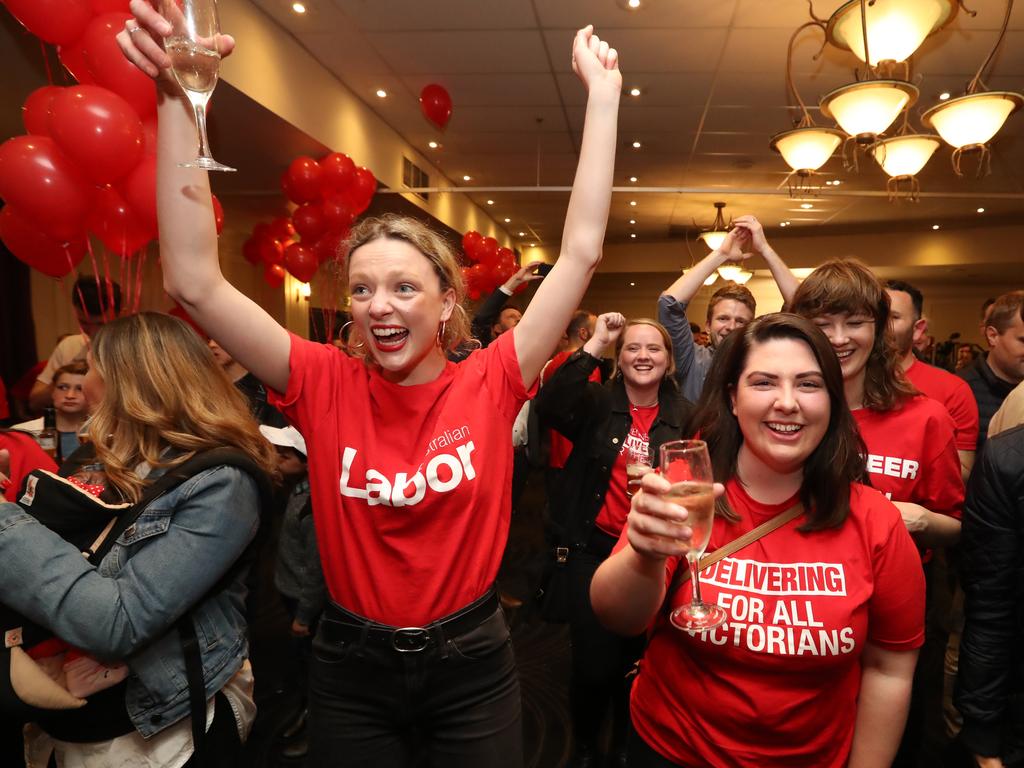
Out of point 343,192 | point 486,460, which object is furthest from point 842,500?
point 343,192

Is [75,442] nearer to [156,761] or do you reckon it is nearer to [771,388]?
[156,761]

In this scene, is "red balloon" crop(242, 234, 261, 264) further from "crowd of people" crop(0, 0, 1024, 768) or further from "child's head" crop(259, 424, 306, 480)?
"crowd of people" crop(0, 0, 1024, 768)

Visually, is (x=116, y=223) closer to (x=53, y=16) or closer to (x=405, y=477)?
(x=53, y=16)

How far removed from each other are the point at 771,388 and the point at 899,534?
0.38 metres

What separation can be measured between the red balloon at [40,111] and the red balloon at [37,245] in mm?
380

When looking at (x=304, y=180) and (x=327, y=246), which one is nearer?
(x=304, y=180)

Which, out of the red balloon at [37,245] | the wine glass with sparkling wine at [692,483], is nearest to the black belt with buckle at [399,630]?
the wine glass with sparkling wine at [692,483]

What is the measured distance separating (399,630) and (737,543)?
2.26 feet

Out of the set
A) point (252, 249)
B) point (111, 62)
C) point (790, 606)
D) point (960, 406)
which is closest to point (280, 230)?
point (252, 249)

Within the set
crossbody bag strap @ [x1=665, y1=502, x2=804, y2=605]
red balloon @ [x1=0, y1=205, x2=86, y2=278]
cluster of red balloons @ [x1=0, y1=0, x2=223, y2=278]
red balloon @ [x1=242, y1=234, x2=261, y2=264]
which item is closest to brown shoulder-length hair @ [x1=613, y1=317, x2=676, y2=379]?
crossbody bag strap @ [x1=665, y1=502, x2=804, y2=605]

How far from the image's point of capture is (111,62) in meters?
2.57

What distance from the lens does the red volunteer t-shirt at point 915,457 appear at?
5.83ft

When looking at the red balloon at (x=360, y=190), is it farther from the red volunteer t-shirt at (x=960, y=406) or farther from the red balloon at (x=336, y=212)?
the red volunteer t-shirt at (x=960, y=406)

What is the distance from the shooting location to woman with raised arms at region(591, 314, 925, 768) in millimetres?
1148
